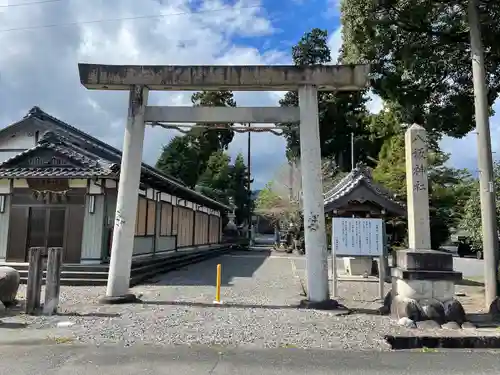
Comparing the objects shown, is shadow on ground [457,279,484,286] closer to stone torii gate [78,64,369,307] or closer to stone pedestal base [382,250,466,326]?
stone pedestal base [382,250,466,326]

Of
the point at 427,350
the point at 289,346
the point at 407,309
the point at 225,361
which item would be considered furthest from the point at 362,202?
the point at 225,361

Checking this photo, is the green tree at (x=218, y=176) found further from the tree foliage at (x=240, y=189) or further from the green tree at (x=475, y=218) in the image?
the green tree at (x=475, y=218)

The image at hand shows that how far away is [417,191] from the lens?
8859 mm

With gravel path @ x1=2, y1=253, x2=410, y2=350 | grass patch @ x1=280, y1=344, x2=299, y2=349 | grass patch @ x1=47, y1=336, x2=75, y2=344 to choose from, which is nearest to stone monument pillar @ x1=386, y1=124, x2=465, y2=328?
gravel path @ x1=2, y1=253, x2=410, y2=350

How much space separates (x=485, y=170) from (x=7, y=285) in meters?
10.6

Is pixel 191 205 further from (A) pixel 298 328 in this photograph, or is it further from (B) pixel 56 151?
(A) pixel 298 328

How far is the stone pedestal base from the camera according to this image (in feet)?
27.0

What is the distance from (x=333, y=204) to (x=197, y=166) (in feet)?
109

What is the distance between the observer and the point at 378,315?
902 centimetres

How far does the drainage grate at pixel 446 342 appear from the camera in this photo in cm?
702

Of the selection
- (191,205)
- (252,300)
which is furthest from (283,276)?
(191,205)

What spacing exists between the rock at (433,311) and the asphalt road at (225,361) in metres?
1.40

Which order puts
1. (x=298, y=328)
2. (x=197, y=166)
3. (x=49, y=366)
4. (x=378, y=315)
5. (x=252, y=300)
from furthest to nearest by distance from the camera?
(x=197, y=166) < (x=252, y=300) < (x=378, y=315) < (x=298, y=328) < (x=49, y=366)

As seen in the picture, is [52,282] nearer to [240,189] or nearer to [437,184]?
[437,184]
